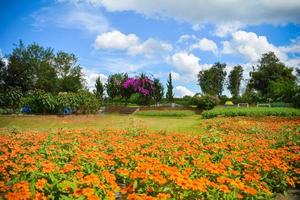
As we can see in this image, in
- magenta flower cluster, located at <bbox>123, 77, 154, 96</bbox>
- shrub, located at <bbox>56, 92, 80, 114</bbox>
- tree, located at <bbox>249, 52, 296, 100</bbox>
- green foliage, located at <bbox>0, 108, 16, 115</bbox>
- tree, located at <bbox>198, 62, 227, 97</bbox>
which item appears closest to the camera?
shrub, located at <bbox>56, 92, 80, 114</bbox>

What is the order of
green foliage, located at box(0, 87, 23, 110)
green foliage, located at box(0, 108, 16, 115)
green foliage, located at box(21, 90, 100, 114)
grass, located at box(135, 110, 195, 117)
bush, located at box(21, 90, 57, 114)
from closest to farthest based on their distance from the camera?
1. bush, located at box(21, 90, 57, 114)
2. green foliage, located at box(21, 90, 100, 114)
3. green foliage, located at box(0, 108, 16, 115)
4. green foliage, located at box(0, 87, 23, 110)
5. grass, located at box(135, 110, 195, 117)

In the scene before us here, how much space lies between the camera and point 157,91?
37438 mm

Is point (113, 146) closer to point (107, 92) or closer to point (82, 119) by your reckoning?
point (82, 119)

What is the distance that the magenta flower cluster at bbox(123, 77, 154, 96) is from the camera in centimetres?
3669

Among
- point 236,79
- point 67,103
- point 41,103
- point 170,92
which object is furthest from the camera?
point 236,79

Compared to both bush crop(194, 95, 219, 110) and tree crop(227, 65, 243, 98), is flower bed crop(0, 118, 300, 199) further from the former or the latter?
tree crop(227, 65, 243, 98)

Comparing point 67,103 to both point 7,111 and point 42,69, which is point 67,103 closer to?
point 7,111

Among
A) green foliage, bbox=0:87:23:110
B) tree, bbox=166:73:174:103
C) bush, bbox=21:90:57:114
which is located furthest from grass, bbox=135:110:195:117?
tree, bbox=166:73:174:103

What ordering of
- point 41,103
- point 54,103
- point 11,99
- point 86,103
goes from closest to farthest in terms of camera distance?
point 41,103 < point 54,103 < point 86,103 < point 11,99

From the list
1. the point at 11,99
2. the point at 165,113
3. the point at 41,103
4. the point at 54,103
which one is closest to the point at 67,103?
the point at 54,103

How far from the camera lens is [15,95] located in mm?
24812

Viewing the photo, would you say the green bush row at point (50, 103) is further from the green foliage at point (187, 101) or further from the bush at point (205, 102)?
the green foliage at point (187, 101)

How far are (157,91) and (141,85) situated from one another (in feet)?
6.67

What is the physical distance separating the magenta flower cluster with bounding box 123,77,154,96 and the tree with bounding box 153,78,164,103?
1.66 ft
